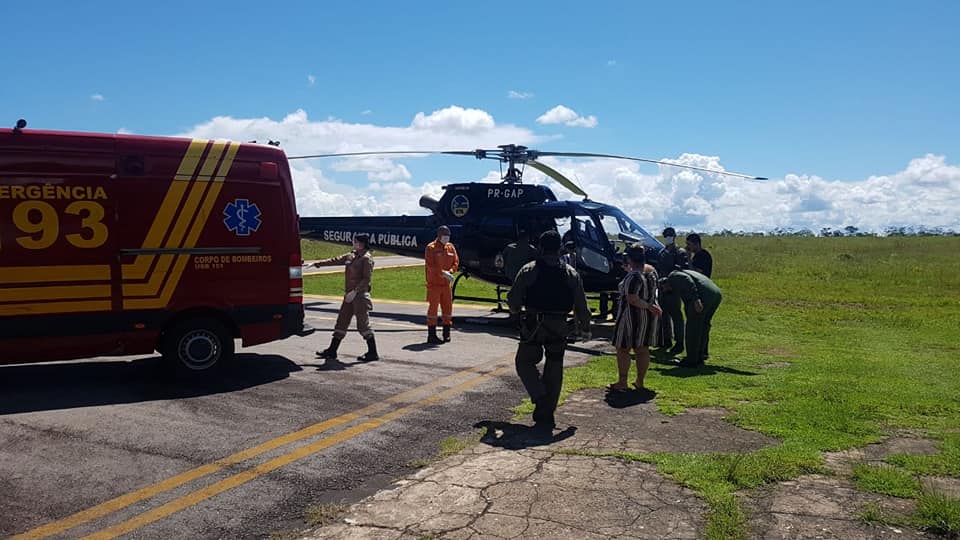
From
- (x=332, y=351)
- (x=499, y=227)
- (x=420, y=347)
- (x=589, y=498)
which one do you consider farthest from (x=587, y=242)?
(x=589, y=498)

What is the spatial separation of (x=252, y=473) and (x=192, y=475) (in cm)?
41

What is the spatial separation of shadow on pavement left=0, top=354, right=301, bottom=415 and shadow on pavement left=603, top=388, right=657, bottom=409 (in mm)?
3786

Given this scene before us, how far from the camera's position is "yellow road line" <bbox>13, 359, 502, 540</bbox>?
4035mm

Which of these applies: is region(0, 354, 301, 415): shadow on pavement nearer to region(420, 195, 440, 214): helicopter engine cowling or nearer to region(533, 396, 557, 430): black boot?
region(533, 396, 557, 430): black boot

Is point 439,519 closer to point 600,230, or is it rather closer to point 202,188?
point 202,188

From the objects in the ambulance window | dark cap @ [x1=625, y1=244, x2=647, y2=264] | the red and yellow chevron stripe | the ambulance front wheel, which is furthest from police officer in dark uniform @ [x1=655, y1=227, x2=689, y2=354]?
the red and yellow chevron stripe

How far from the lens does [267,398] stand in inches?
279

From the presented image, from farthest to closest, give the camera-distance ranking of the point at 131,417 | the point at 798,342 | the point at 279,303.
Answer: the point at 798,342 < the point at 279,303 < the point at 131,417

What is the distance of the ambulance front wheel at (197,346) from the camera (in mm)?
7613

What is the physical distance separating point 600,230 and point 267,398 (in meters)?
7.35

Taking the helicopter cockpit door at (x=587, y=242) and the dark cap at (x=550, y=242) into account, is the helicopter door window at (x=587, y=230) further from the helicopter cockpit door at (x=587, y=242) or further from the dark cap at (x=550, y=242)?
the dark cap at (x=550, y=242)

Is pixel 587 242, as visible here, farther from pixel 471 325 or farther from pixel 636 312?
pixel 636 312

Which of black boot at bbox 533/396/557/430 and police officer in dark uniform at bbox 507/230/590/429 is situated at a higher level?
police officer in dark uniform at bbox 507/230/590/429

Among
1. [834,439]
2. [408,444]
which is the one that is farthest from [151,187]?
[834,439]
